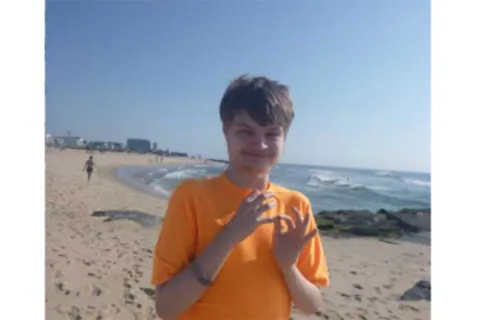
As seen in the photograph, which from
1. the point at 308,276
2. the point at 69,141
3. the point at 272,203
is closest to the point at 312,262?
the point at 308,276

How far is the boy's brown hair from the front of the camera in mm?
624

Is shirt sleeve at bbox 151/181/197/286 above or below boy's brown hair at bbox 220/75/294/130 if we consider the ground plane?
below

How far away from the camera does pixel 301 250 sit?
62 cm

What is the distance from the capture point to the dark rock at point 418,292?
1.58m

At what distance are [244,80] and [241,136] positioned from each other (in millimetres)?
87

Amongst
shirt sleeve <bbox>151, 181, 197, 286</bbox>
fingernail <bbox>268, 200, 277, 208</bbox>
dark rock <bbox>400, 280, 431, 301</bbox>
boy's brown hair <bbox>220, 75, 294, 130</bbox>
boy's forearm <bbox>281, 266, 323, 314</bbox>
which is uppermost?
boy's brown hair <bbox>220, 75, 294, 130</bbox>

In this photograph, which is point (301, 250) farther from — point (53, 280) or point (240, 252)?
point (53, 280)

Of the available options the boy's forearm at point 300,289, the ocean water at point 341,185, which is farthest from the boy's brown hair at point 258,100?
the ocean water at point 341,185

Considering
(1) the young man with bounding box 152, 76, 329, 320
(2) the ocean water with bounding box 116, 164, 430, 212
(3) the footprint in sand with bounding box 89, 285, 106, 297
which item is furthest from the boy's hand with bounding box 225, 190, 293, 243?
(3) the footprint in sand with bounding box 89, 285, 106, 297

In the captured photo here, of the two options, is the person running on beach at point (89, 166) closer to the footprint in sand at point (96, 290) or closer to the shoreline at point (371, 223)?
the shoreline at point (371, 223)
